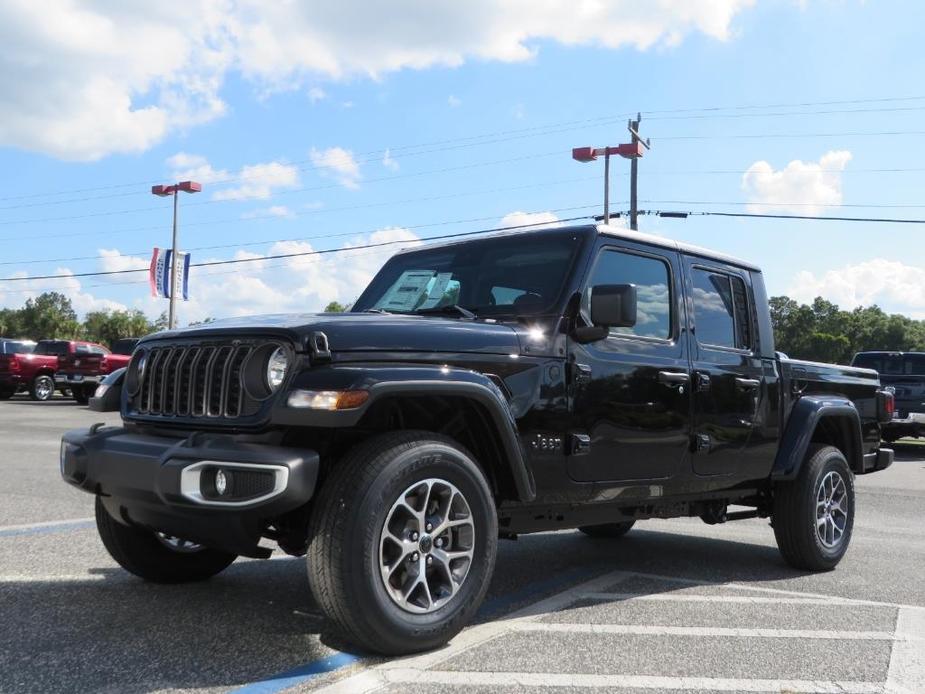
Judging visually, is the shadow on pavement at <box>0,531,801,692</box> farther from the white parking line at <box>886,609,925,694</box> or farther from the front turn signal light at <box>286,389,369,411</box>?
the white parking line at <box>886,609,925,694</box>

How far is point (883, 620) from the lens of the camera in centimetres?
448

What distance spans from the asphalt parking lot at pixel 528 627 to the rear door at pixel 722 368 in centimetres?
78

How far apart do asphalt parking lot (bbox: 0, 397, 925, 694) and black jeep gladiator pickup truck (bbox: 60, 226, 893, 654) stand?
0.87 ft

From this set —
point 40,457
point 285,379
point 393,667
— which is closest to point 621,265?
point 285,379

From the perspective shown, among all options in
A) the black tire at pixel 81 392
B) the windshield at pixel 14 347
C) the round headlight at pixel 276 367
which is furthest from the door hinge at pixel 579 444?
the windshield at pixel 14 347

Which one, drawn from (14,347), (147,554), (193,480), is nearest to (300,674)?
(193,480)

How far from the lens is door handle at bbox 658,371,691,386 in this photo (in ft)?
15.9

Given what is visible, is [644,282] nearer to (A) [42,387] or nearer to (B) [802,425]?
(B) [802,425]

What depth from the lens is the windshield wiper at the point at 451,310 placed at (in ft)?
15.0

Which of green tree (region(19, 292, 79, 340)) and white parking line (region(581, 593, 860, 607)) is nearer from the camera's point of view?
white parking line (region(581, 593, 860, 607))

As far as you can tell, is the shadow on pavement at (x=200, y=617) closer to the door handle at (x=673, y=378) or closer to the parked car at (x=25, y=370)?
the door handle at (x=673, y=378)

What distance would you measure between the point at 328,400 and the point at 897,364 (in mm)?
16427

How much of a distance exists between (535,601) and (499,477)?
88cm

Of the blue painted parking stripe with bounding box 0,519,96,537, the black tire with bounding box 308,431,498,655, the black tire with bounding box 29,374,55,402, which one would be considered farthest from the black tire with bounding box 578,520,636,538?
the black tire with bounding box 29,374,55,402
